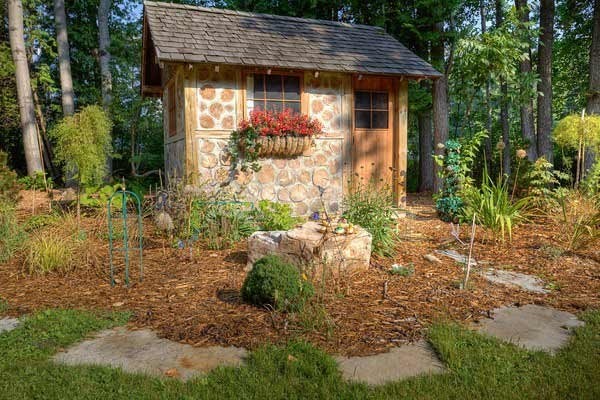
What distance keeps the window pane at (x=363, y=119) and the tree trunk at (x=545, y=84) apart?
5180 mm

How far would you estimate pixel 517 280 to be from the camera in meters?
4.68

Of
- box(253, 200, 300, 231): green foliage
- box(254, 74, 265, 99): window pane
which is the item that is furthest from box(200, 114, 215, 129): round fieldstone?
box(253, 200, 300, 231): green foliage

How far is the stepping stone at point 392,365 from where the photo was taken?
2.68 meters

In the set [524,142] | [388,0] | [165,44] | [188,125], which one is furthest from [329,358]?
[388,0]

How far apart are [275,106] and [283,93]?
0.96ft

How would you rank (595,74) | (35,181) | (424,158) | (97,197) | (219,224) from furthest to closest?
(424,158) → (35,181) → (595,74) → (97,197) → (219,224)

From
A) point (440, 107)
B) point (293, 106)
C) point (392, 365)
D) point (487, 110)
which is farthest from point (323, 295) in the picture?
point (440, 107)

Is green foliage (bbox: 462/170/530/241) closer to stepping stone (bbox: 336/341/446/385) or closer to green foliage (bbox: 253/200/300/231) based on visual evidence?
green foliage (bbox: 253/200/300/231)

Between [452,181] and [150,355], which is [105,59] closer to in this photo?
[452,181]

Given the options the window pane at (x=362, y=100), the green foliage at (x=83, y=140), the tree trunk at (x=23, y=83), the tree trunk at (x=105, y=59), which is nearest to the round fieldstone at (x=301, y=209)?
the window pane at (x=362, y=100)

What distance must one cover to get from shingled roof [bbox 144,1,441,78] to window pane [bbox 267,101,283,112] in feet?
2.40

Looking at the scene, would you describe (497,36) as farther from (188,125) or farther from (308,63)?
(188,125)

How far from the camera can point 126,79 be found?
14164mm

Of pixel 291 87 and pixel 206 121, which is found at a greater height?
pixel 291 87
